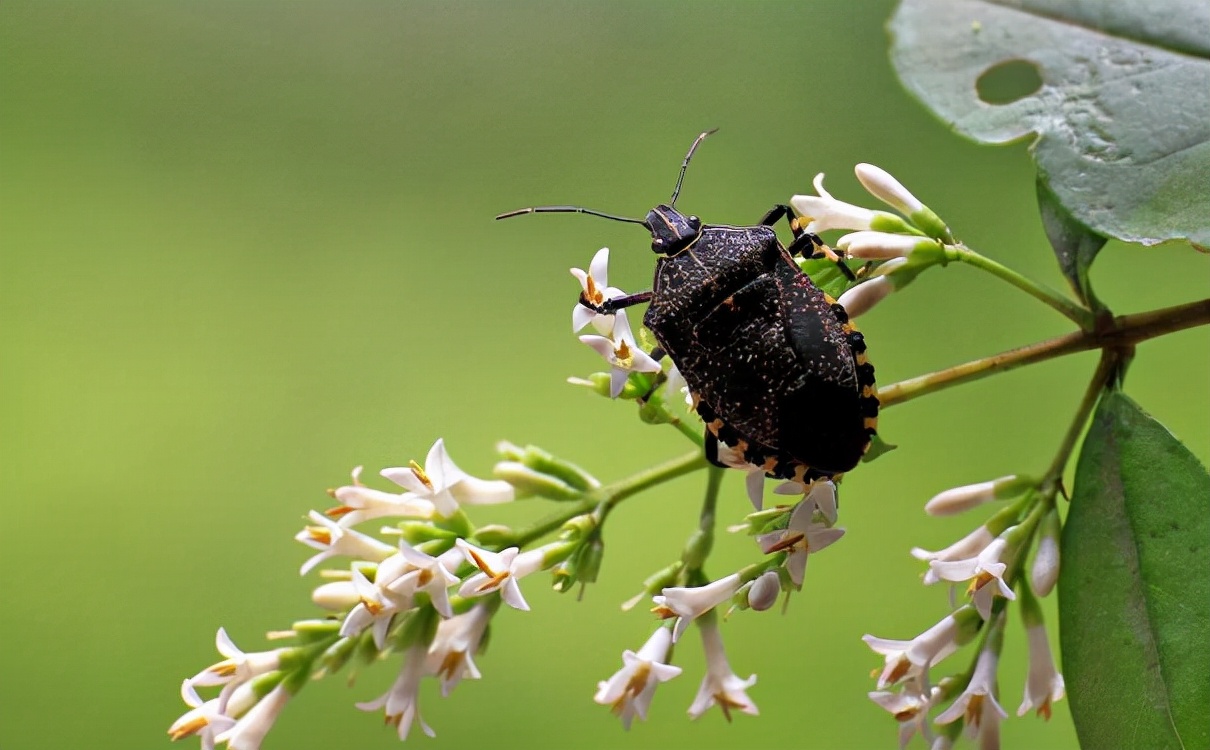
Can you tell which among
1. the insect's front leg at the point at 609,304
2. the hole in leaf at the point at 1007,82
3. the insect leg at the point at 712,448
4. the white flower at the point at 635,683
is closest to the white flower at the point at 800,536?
the insect leg at the point at 712,448

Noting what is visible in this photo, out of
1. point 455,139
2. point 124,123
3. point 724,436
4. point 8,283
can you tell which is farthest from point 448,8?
point 724,436

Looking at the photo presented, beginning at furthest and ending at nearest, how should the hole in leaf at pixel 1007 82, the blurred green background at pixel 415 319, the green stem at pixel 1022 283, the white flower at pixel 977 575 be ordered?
the blurred green background at pixel 415 319, the hole in leaf at pixel 1007 82, the green stem at pixel 1022 283, the white flower at pixel 977 575

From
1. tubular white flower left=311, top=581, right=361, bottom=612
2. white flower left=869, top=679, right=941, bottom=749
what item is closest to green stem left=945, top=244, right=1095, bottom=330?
white flower left=869, top=679, right=941, bottom=749

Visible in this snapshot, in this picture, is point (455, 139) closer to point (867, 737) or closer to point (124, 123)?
point (124, 123)

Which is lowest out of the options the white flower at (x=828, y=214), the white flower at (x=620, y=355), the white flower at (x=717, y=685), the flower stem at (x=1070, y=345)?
the white flower at (x=717, y=685)

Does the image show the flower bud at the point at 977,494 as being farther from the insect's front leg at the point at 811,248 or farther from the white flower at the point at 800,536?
the insect's front leg at the point at 811,248

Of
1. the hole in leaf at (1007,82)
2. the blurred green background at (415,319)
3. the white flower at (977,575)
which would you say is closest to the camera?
the white flower at (977,575)
